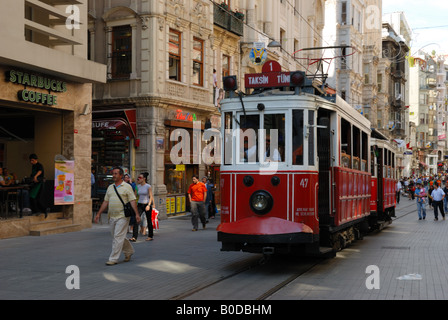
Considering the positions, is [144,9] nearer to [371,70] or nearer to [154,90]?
[154,90]

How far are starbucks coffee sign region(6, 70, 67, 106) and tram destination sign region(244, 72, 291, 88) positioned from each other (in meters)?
7.43

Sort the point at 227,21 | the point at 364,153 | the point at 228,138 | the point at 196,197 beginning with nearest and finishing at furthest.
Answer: the point at 228,138 → the point at 364,153 → the point at 196,197 → the point at 227,21

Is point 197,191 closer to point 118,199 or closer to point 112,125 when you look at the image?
point 112,125

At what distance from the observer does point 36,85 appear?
52.8ft

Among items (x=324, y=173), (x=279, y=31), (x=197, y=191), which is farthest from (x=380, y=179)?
(x=279, y=31)

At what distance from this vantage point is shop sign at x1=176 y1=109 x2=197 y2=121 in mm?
23820

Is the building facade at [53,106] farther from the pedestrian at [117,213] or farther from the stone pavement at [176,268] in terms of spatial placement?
the pedestrian at [117,213]

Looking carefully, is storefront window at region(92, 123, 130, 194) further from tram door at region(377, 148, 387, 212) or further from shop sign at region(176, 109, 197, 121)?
tram door at region(377, 148, 387, 212)

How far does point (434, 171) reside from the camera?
99.8 meters

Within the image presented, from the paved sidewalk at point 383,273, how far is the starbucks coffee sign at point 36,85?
30.3 feet

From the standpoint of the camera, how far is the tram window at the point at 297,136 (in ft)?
33.2

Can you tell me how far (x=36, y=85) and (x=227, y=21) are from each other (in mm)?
14006

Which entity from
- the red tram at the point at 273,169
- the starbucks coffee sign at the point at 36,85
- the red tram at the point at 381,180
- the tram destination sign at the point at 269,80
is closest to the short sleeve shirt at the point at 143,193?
the starbucks coffee sign at the point at 36,85

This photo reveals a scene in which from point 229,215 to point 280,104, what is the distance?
2183 mm
